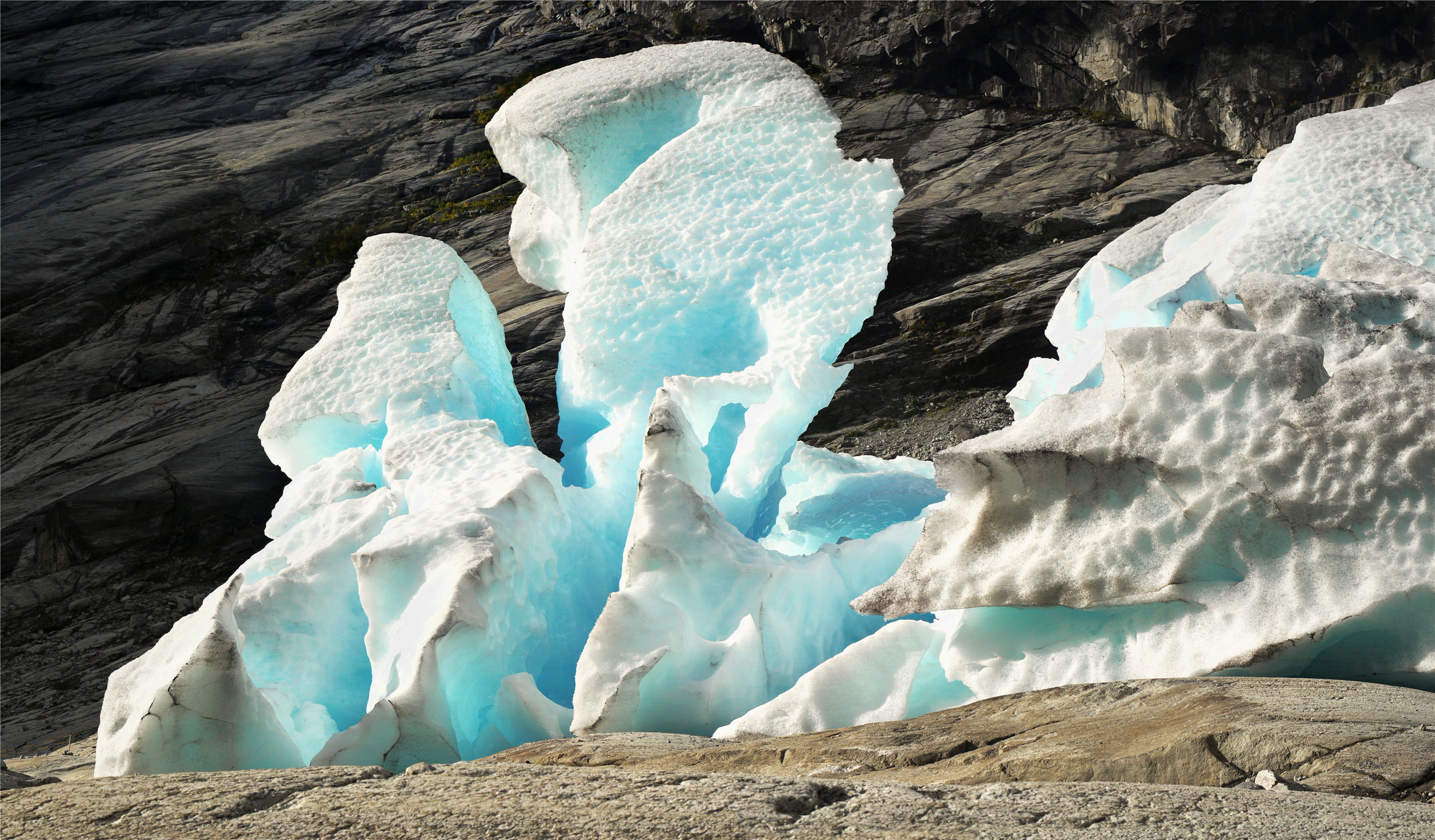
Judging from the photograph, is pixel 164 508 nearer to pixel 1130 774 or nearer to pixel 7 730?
pixel 7 730

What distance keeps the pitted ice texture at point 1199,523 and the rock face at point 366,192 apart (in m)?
11.4

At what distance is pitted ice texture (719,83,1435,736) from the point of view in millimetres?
2512

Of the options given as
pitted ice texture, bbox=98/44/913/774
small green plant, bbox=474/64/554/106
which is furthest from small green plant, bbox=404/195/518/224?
pitted ice texture, bbox=98/44/913/774

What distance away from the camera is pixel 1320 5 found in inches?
610

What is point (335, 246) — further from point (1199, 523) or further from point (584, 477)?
point (1199, 523)

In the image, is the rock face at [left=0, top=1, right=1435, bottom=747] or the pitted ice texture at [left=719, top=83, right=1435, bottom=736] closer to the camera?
the pitted ice texture at [left=719, top=83, right=1435, bottom=736]

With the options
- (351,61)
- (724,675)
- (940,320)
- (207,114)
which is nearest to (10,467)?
(207,114)

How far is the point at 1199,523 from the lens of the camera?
2664 mm

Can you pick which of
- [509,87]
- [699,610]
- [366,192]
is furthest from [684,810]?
[509,87]

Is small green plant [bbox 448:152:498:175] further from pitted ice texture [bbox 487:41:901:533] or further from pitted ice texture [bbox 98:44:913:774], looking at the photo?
pitted ice texture [bbox 487:41:901:533]

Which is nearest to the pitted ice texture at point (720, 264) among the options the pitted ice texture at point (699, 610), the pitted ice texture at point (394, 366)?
the pitted ice texture at point (394, 366)

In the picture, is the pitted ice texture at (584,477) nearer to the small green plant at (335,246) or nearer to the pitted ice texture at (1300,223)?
the pitted ice texture at (1300,223)

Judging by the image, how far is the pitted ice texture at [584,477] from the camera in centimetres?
332

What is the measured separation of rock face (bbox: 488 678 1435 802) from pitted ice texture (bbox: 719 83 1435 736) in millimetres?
213
